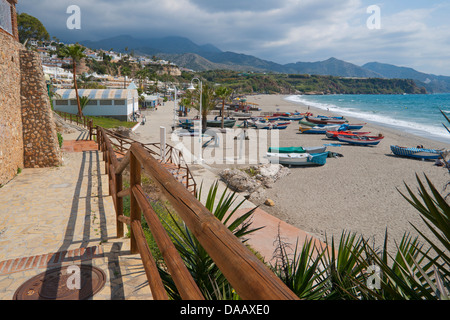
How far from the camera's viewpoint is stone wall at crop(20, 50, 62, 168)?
9.13m

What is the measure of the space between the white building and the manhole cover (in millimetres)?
30329

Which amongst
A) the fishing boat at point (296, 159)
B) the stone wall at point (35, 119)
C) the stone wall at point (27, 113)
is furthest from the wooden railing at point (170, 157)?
the fishing boat at point (296, 159)

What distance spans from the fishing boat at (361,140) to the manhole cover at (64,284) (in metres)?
27.8

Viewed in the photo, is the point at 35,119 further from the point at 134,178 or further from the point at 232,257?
the point at 232,257

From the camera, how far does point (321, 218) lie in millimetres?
11172

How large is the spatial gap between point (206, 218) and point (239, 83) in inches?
5957

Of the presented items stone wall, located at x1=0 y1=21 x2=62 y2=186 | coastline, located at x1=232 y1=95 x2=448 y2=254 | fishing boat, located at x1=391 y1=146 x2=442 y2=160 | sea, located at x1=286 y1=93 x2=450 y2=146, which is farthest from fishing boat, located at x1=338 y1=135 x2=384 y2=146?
stone wall, located at x1=0 y1=21 x2=62 y2=186

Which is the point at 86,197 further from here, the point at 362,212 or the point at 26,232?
the point at 362,212

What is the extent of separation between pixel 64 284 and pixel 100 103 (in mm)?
31206

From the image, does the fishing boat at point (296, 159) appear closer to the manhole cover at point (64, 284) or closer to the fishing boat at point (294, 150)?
the fishing boat at point (294, 150)

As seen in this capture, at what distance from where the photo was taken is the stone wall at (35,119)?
360 inches

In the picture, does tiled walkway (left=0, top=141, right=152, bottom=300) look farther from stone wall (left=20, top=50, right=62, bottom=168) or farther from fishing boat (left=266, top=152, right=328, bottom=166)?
fishing boat (left=266, top=152, right=328, bottom=166)

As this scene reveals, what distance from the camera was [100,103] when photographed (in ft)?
104
